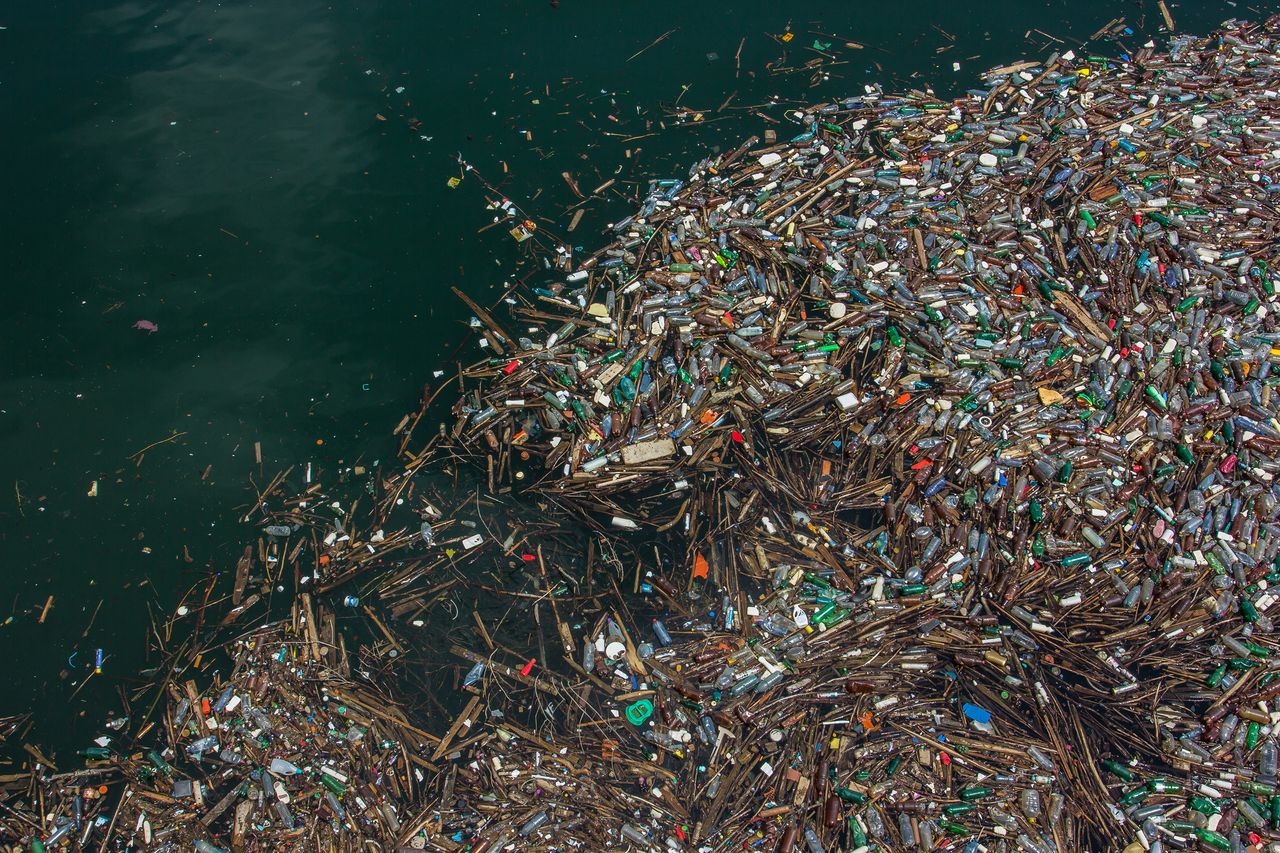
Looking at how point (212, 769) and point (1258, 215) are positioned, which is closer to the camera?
point (212, 769)

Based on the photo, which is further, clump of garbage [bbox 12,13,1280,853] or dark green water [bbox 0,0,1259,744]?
dark green water [bbox 0,0,1259,744]

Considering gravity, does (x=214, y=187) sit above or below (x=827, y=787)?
above

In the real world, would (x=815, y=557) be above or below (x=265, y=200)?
below

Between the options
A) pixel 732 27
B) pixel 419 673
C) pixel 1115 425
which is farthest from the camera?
pixel 732 27

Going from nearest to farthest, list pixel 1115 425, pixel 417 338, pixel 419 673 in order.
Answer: pixel 419 673 → pixel 1115 425 → pixel 417 338

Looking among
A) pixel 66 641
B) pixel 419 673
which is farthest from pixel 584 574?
pixel 66 641

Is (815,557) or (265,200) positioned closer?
(815,557)

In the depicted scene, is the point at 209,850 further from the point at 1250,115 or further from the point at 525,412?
the point at 1250,115

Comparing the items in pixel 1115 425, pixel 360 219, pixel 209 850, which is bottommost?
pixel 209 850
